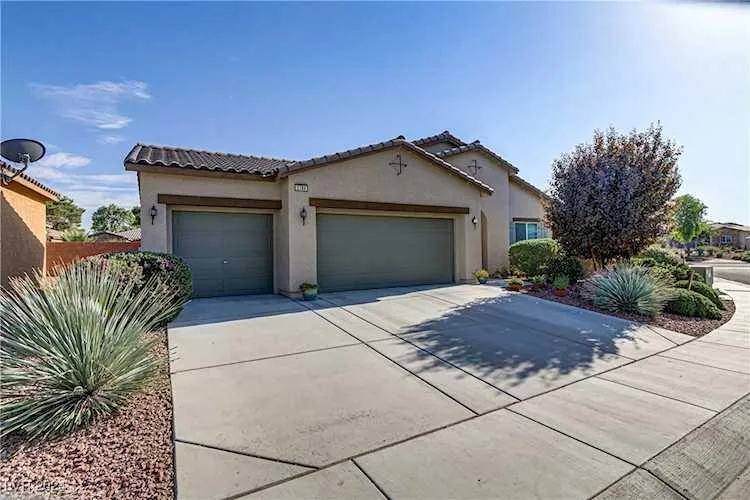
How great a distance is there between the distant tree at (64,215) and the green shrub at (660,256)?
43.8m

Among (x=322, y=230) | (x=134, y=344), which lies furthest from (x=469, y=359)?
(x=322, y=230)

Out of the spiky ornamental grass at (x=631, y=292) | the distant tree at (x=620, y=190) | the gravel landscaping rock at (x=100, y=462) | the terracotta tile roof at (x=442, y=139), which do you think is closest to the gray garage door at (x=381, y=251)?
the distant tree at (x=620, y=190)

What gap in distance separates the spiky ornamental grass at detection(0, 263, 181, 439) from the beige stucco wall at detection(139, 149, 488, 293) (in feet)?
20.2

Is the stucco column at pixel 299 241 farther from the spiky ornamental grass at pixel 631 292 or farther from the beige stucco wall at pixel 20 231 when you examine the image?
the beige stucco wall at pixel 20 231

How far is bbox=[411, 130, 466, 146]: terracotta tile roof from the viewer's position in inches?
686

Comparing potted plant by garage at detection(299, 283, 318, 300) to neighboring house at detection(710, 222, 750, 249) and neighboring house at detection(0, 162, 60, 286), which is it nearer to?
neighboring house at detection(0, 162, 60, 286)

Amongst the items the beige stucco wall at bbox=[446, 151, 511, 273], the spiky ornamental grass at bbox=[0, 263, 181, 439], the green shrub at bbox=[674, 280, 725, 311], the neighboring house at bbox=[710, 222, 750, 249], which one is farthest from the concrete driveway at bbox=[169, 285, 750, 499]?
the neighboring house at bbox=[710, 222, 750, 249]

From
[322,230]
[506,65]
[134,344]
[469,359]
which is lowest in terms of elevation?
[469,359]

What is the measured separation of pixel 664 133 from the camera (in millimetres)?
10086

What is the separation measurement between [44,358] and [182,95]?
8.85 metres

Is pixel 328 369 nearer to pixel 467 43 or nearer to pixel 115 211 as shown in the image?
pixel 467 43

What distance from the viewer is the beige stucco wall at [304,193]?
31.1 feet

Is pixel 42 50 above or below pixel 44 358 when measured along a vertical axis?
above

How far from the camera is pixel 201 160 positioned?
37.1 feet
